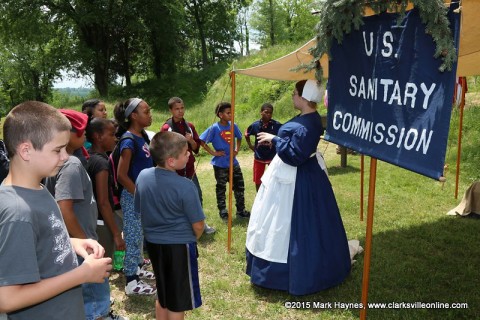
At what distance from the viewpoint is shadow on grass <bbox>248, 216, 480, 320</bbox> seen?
3.37m

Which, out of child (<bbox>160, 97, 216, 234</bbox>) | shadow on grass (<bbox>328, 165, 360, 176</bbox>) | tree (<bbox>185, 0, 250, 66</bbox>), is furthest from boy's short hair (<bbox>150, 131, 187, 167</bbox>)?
tree (<bbox>185, 0, 250, 66</bbox>)

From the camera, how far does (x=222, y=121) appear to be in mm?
5930

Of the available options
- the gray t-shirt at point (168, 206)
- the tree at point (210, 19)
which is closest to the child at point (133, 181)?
the gray t-shirt at point (168, 206)

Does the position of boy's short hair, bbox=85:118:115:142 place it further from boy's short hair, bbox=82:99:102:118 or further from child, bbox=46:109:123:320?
boy's short hair, bbox=82:99:102:118

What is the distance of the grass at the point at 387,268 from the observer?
3.43 meters

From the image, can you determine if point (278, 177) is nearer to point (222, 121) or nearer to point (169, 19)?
point (222, 121)

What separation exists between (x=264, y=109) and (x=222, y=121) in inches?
28.0

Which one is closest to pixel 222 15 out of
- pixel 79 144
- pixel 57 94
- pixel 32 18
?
pixel 32 18

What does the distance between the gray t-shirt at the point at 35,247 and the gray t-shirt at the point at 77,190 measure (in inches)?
31.0

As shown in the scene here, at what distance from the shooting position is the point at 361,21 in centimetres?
246

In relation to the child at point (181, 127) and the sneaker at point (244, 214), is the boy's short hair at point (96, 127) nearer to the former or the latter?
the child at point (181, 127)

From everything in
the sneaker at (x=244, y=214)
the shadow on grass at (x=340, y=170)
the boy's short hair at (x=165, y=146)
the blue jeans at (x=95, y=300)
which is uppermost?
the boy's short hair at (x=165, y=146)

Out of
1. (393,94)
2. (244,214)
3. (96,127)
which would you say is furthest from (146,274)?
(393,94)

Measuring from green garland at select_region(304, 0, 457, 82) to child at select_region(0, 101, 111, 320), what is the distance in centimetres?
186
